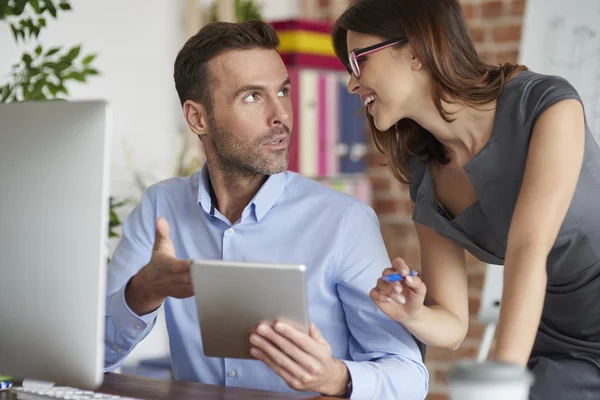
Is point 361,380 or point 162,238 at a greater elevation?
point 162,238

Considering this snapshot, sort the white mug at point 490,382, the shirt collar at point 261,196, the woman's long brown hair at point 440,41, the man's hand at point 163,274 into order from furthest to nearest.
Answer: the shirt collar at point 261,196
the woman's long brown hair at point 440,41
the man's hand at point 163,274
the white mug at point 490,382

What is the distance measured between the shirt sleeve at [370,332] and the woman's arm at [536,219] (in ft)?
0.95

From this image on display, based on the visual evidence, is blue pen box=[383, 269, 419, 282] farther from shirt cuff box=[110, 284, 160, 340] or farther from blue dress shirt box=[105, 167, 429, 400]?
shirt cuff box=[110, 284, 160, 340]

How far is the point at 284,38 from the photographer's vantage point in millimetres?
3566

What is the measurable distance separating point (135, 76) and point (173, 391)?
2.18 m

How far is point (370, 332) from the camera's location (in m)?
1.58

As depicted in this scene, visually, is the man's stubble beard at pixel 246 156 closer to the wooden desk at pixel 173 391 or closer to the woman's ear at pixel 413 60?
the woman's ear at pixel 413 60

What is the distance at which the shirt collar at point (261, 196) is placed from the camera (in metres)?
1.75

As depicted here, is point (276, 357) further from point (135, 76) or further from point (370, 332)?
point (135, 76)

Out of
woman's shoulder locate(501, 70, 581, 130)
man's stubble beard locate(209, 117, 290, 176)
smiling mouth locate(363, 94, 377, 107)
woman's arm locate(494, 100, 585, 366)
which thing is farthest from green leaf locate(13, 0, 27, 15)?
woman's arm locate(494, 100, 585, 366)

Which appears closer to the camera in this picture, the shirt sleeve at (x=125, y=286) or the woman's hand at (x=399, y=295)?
the woman's hand at (x=399, y=295)

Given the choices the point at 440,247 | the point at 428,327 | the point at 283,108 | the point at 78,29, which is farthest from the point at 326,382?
the point at 78,29

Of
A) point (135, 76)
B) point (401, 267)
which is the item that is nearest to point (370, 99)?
point (401, 267)

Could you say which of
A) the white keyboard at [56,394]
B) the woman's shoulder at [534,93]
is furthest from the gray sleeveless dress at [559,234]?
the white keyboard at [56,394]
